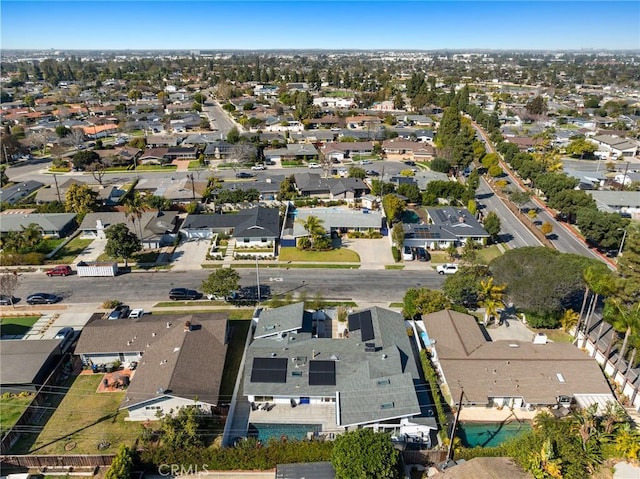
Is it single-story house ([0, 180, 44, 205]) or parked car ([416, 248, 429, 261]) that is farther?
single-story house ([0, 180, 44, 205])

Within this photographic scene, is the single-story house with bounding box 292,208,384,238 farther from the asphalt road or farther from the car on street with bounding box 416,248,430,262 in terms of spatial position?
the asphalt road

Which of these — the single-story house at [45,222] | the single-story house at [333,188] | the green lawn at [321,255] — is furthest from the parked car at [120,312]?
the single-story house at [333,188]

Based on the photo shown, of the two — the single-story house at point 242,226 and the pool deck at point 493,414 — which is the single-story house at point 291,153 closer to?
the single-story house at point 242,226

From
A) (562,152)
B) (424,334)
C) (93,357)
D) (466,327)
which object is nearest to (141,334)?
(93,357)

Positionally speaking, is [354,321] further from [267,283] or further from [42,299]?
[42,299]

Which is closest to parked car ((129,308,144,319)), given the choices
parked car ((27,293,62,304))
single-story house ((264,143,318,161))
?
parked car ((27,293,62,304))

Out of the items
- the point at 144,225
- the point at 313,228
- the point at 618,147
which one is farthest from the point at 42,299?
the point at 618,147

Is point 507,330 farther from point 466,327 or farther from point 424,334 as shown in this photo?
point 424,334
